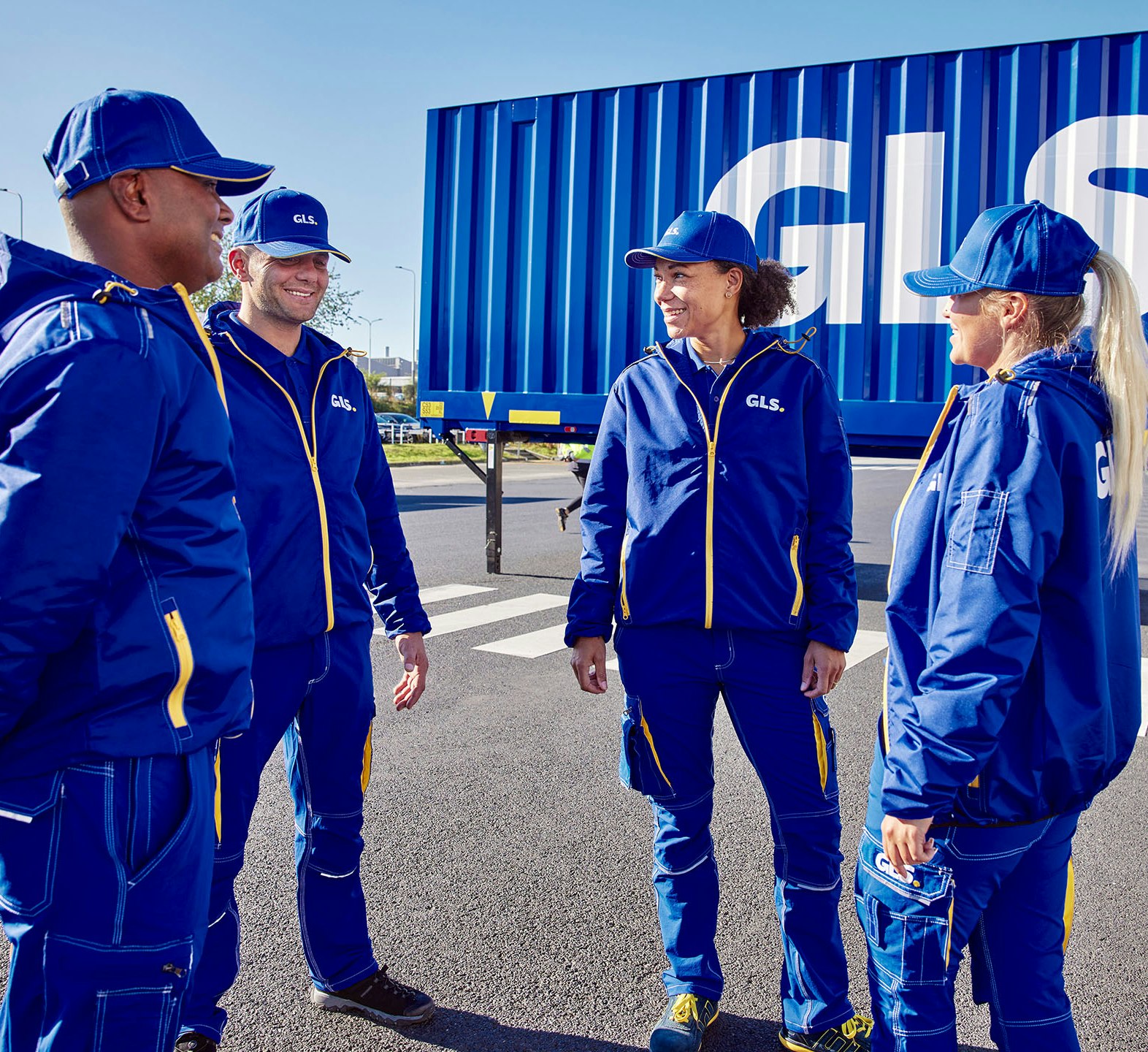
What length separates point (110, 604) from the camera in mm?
1576

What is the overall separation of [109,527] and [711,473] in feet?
5.34

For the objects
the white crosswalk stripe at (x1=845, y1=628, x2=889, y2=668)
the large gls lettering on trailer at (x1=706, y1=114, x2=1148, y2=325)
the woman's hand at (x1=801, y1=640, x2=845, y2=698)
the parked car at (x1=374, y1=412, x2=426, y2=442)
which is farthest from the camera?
the parked car at (x1=374, y1=412, x2=426, y2=442)

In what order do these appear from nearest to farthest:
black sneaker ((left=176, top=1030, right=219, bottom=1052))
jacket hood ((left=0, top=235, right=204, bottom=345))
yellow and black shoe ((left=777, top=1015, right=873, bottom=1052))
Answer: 1. jacket hood ((left=0, top=235, right=204, bottom=345))
2. black sneaker ((left=176, top=1030, right=219, bottom=1052))
3. yellow and black shoe ((left=777, top=1015, right=873, bottom=1052))

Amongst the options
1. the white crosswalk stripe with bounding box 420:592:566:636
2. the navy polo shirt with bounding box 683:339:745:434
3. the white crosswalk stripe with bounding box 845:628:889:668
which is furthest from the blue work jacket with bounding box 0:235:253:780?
the white crosswalk stripe with bounding box 420:592:566:636

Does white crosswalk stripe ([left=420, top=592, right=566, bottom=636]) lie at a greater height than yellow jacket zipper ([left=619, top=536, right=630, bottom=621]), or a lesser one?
lesser

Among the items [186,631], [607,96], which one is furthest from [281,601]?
[607,96]

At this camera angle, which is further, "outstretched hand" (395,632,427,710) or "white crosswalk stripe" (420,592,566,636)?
"white crosswalk stripe" (420,592,566,636)

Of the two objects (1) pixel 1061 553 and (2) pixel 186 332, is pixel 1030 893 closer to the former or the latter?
(1) pixel 1061 553

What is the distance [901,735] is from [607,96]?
8346 millimetres

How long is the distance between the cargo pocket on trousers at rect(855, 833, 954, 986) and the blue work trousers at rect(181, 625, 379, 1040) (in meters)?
1.41

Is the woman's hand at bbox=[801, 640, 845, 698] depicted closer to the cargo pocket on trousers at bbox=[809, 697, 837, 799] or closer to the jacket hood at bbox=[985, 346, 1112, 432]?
the cargo pocket on trousers at bbox=[809, 697, 837, 799]

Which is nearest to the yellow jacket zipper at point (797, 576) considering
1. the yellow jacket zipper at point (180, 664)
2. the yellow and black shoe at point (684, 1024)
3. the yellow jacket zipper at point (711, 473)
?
the yellow jacket zipper at point (711, 473)

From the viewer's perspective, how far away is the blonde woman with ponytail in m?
1.80

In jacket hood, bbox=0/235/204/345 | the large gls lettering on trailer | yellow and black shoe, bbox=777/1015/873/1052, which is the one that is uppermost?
the large gls lettering on trailer
